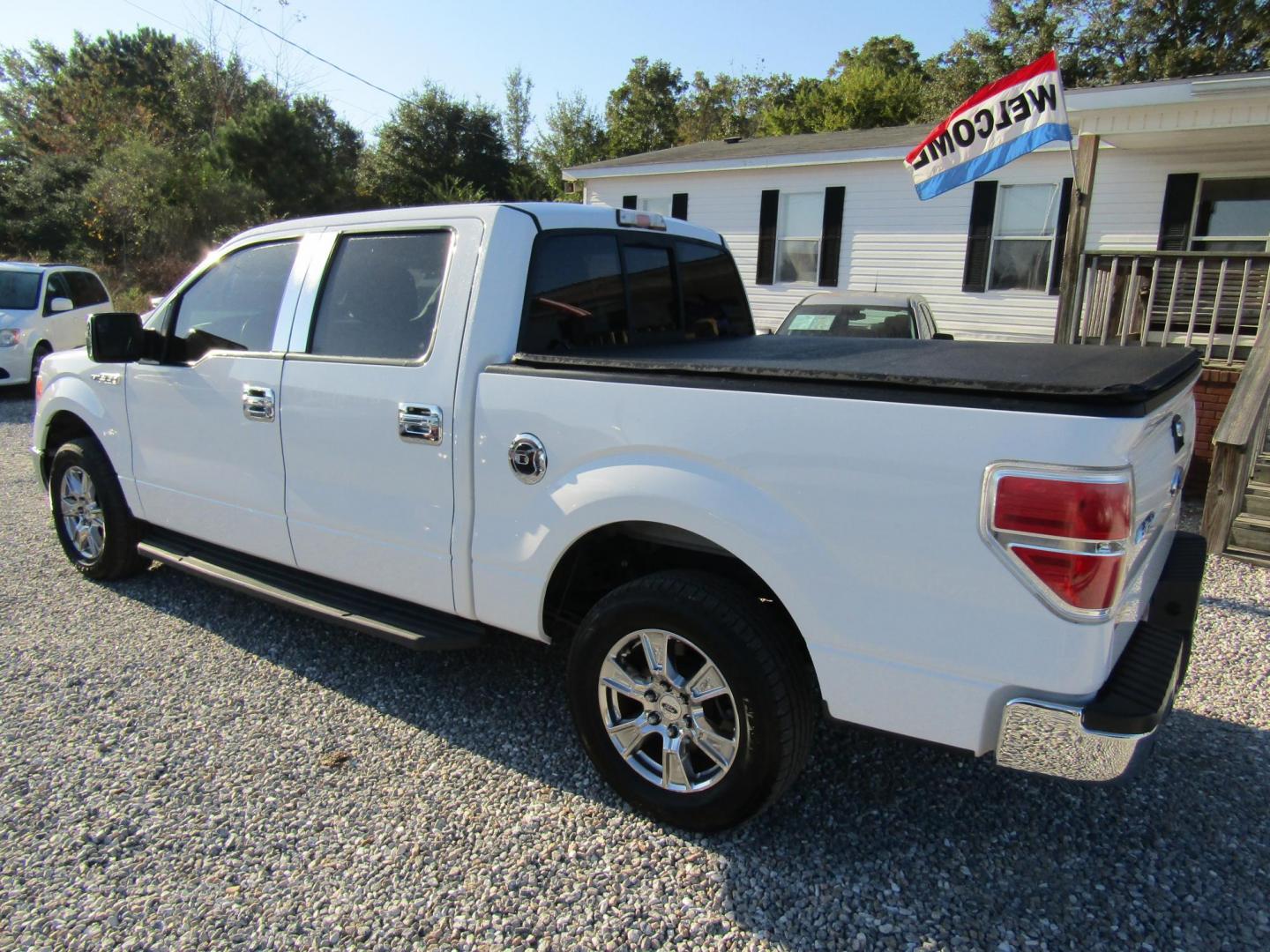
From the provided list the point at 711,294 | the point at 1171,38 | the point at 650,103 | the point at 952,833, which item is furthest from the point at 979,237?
the point at 650,103

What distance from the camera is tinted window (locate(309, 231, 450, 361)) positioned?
321 centimetres

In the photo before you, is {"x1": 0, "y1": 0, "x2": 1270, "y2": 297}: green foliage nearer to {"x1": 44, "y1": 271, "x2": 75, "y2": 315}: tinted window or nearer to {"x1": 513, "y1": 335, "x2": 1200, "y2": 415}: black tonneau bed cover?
{"x1": 44, "y1": 271, "x2": 75, "y2": 315}: tinted window

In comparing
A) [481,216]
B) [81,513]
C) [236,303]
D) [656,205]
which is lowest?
[81,513]

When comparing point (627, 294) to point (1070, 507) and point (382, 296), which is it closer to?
point (382, 296)

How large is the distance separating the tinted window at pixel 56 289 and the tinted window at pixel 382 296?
1050cm

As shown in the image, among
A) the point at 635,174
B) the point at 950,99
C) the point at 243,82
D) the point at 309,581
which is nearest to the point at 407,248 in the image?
the point at 309,581

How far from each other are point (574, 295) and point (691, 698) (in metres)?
1.64

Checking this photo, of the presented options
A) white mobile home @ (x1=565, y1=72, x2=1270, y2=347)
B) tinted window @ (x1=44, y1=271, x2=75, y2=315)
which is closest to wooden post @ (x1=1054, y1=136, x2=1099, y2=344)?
white mobile home @ (x1=565, y1=72, x2=1270, y2=347)

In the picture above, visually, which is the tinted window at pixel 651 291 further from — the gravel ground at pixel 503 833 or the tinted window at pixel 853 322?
the tinted window at pixel 853 322

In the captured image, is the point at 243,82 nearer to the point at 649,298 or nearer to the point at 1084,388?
the point at 649,298

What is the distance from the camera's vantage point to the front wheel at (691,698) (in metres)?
2.44

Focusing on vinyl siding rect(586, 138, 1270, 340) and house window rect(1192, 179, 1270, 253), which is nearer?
house window rect(1192, 179, 1270, 253)

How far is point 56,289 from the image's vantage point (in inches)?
465

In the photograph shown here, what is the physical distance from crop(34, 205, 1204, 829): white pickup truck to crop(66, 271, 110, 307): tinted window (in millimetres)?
9830
